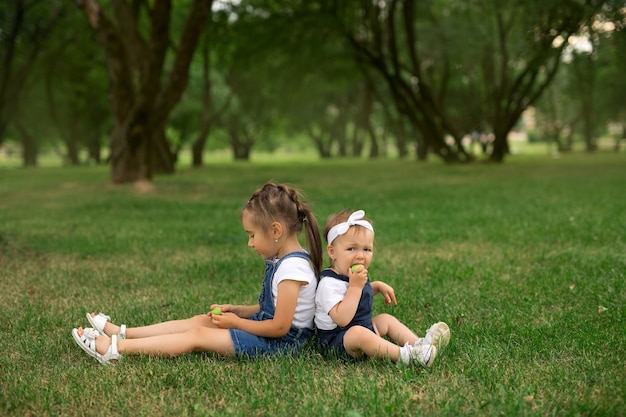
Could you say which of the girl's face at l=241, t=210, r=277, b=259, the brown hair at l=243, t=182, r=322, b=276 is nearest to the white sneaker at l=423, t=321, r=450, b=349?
the brown hair at l=243, t=182, r=322, b=276

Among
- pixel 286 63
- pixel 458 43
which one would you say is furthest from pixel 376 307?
pixel 458 43

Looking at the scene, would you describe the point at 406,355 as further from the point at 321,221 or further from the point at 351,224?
the point at 321,221

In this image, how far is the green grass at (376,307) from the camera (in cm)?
307

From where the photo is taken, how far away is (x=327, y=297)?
3699mm

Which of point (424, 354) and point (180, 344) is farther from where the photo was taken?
point (180, 344)

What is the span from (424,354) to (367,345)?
0.32 m

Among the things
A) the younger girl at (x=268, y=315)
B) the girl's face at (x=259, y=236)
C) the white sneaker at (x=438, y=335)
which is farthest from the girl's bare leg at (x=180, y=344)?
the white sneaker at (x=438, y=335)

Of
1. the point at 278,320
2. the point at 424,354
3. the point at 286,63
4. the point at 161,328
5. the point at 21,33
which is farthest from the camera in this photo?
the point at 286,63

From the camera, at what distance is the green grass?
3.07m

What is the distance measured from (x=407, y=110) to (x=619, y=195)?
553 inches

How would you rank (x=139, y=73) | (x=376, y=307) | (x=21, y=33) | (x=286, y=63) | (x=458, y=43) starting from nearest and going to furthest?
(x=376, y=307)
(x=139, y=73)
(x=21, y=33)
(x=286, y=63)
(x=458, y=43)

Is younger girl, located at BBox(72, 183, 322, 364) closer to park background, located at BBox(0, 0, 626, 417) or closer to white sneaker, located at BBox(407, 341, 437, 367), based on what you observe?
park background, located at BBox(0, 0, 626, 417)

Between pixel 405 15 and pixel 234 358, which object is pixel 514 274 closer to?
pixel 234 358

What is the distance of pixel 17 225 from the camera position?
9.80m
